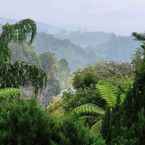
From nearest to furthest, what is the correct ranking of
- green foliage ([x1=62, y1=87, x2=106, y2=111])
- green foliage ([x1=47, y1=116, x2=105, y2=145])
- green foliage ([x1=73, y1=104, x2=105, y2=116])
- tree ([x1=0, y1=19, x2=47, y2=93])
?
green foliage ([x1=47, y1=116, x2=105, y2=145]) → green foliage ([x1=73, y1=104, x2=105, y2=116]) → tree ([x1=0, y1=19, x2=47, y2=93]) → green foliage ([x1=62, y1=87, x2=106, y2=111])

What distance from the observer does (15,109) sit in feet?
25.1

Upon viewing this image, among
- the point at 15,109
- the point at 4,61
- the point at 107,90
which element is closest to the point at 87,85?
the point at 4,61

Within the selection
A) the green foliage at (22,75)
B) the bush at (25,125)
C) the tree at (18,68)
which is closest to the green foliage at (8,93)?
the tree at (18,68)

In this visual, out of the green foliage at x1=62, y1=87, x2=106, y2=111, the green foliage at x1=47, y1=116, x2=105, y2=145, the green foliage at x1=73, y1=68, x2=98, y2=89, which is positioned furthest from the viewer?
the green foliage at x1=73, y1=68, x2=98, y2=89

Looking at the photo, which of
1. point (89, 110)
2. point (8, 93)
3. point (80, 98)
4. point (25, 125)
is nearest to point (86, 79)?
point (80, 98)

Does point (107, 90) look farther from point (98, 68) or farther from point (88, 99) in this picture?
point (98, 68)

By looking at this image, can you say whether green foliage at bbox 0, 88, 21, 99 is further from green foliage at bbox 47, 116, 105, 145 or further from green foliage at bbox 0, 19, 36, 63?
green foliage at bbox 47, 116, 105, 145

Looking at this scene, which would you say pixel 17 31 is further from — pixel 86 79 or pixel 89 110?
pixel 86 79

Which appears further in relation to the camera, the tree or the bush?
the tree

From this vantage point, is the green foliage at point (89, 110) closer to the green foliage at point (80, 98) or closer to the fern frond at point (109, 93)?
the fern frond at point (109, 93)

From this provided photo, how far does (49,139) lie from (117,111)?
2.23 meters

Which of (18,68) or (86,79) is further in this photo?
Answer: (86,79)

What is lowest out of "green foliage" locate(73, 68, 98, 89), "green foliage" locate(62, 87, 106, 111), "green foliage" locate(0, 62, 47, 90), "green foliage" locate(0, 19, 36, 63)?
"green foliage" locate(62, 87, 106, 111)

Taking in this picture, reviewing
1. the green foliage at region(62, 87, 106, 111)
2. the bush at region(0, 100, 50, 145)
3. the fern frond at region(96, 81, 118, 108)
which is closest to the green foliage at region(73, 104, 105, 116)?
the fern frond at region(96, 81, 118, 108)
